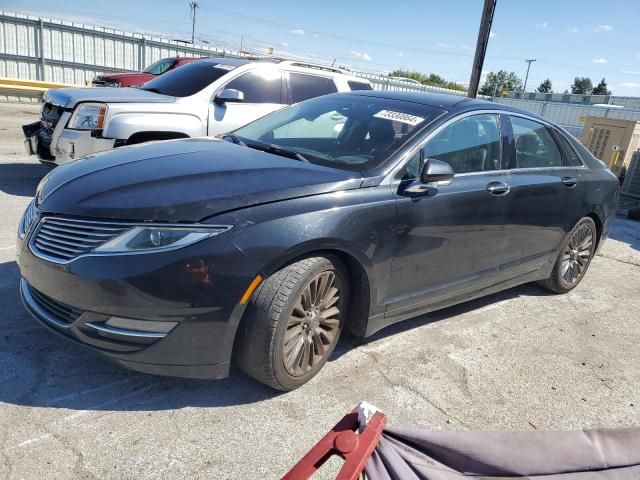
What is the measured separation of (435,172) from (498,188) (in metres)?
0.84

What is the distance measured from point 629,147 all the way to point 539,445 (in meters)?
11.4

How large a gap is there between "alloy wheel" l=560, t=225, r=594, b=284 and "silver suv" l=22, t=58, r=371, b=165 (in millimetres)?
3958

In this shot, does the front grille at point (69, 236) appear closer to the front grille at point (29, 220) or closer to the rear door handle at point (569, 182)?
the front grille at point (29, 220)

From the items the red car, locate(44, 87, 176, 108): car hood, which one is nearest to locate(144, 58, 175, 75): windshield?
the red car

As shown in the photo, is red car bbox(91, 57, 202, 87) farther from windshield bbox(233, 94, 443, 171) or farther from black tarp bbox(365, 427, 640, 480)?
black tarp bbox(365, 427, 640, 480)

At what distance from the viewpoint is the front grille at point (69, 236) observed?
2.60m

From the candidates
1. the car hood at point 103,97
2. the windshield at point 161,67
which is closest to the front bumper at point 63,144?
the car hood at point 103,97

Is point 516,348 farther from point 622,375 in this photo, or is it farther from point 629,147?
point 629,147

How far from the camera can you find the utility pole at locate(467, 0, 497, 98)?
36.5ft

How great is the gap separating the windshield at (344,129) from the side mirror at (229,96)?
214cm

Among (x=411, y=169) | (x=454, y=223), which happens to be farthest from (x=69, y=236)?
(x=454, y=223)

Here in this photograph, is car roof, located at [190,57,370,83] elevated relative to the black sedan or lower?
elevated

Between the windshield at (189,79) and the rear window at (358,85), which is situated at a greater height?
the rear window at (358,85)

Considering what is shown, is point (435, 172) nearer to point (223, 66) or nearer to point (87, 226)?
point (87, 226)
